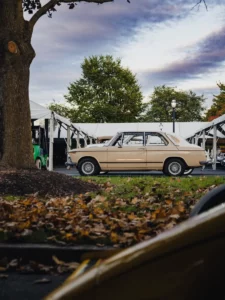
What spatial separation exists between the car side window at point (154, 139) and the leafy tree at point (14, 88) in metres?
7.78

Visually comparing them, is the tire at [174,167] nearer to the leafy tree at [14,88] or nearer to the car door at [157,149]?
the car door at [157,149]

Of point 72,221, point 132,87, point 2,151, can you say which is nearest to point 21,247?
point 72,221

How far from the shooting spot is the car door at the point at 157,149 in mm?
19062

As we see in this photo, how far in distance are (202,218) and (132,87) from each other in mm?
69420

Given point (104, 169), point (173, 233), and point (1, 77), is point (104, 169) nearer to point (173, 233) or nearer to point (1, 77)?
point (1, 77)

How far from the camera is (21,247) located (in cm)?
473

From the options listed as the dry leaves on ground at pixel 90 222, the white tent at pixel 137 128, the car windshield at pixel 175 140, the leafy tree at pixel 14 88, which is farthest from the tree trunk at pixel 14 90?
the white tent at pixel 137 128

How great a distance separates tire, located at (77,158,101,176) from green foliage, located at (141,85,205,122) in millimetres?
66752

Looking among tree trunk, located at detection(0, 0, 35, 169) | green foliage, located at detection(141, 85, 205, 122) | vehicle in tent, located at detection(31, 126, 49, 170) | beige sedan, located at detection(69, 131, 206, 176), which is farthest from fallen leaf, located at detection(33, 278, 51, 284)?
green foliage, located at detection(141, 85, 205, 122)

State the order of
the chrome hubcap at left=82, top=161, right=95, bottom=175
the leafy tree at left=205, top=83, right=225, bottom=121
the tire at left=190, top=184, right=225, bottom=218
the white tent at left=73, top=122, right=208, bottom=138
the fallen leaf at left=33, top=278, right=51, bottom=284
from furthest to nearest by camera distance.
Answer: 1. the leafy tree at left=205, top=83, right=225, bottom=121
2. the white tent at left=73, top=122, right=208, bottom=138
3. the chrome hubcap at left=82, top=161, right=95, bottom=175
4. the fallen leaf at left=33, top=278, right=51, bottom=284
5. the tire at left=190, top=184, right=225, bottom=218

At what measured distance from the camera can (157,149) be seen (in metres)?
19.1

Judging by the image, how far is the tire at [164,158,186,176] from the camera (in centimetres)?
1906

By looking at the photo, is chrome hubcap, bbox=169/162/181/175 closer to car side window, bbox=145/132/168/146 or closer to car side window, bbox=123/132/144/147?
car side window, bbox=145/132/168/146

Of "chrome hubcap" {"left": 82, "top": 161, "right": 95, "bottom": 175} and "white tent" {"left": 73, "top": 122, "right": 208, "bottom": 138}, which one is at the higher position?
"white tent" {"left": 73, "top": 122, "right": 208, "bottom": 138}
